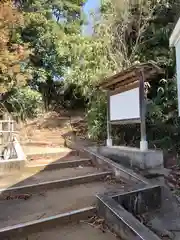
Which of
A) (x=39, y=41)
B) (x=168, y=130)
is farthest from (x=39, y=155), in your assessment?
(x=39, y=41)

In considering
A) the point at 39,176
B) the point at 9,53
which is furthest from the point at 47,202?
the point at 9,53

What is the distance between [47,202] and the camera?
11.2 feet

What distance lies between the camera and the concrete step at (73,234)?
255 cm

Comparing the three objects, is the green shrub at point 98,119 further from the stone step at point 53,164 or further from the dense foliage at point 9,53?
the dense foliage at point 9,53

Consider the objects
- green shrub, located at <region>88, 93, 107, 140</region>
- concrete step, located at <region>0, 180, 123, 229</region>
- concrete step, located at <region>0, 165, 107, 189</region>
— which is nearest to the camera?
concrete step, located at <region>0, 180, 123, 229</region>

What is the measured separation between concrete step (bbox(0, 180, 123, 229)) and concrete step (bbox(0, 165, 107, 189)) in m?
0.33

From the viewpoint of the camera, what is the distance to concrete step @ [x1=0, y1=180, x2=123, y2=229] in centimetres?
294

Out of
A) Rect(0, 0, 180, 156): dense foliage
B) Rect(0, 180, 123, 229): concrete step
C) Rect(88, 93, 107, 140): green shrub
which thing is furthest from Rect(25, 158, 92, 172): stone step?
Rect(88, 93, 107, 140): green shrub

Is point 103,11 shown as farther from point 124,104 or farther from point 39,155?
point 39,155

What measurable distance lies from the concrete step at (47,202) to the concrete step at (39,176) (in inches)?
12.9

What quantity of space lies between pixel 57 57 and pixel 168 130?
6738mm

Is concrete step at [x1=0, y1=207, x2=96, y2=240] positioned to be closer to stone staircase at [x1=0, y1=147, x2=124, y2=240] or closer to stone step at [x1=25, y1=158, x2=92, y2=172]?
stone staircase at [x1=0, y1=147, x2=124, y2=240]

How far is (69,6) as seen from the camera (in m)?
12.2

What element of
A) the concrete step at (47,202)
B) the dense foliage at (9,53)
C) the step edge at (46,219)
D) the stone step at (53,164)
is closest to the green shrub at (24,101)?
the dense foliage at (9,53)
